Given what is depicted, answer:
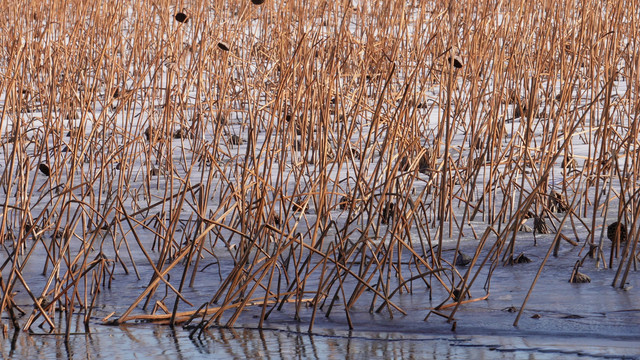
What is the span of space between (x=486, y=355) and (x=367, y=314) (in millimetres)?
284

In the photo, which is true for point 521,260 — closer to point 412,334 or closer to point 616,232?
point 616,232

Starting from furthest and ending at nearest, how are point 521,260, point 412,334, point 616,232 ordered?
point 521,260
point 616,232
point 412,334

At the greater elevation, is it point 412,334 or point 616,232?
point 616,232

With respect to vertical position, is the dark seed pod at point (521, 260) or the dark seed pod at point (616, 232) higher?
the dark seed pod at point (616, 232)

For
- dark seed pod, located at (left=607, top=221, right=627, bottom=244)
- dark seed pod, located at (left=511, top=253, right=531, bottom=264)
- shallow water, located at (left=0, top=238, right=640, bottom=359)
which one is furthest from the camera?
dark seed pod, located at (left=511, top=253, right=531, bottom=264)

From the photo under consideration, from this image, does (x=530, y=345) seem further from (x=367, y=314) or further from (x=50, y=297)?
(x=50, y=297)

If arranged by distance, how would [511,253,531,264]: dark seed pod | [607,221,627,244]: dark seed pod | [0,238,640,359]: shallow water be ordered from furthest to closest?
[511,253,531,264]: dark seed pod, [607,221,627,244]: dark seed pod, [0,238,640,359]: shallow water

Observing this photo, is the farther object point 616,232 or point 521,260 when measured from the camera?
point 521,260

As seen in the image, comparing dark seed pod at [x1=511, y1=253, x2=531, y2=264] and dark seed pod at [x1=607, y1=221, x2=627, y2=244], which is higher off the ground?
dark seed pod at [x1=607, y1=221, x2=627, y2=244]

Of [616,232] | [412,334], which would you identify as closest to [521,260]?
[616,232]

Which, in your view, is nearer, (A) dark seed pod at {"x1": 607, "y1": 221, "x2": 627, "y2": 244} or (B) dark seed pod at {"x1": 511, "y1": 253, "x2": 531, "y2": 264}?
(A) dark seed pod at {"x1": 607, "y1": 221, "x2": 627, "y2": 244}

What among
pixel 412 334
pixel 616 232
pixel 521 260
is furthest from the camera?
pixel 521 260

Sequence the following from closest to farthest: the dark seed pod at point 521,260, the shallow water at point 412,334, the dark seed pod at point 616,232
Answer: the shallow water at point 412,334 → the dark seed pod at point 616,232 → the dark seed pod at point 521,260

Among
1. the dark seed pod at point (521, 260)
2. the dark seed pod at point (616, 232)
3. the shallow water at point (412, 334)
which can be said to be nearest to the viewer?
the shallow water at point (412, 334)
